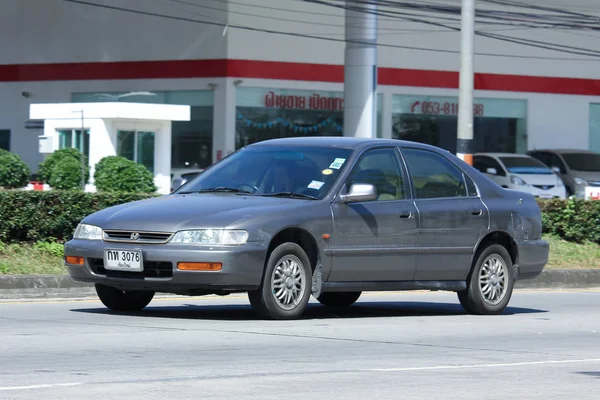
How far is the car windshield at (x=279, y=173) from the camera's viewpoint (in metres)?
11.4

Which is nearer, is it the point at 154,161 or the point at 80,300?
the point at 80,300

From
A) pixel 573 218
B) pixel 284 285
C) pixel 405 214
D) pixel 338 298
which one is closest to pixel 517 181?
pixel 573 218

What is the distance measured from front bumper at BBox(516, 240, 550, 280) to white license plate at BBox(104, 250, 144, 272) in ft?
13.6

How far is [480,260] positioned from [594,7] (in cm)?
3466

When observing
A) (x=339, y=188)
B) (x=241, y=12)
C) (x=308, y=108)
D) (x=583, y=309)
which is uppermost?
(x=241, y=12)

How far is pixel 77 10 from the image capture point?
42.3m

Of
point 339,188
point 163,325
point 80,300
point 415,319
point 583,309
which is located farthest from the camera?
point 583,309

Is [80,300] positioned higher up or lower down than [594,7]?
lower down

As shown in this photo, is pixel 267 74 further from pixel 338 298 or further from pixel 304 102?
pixel 338 298

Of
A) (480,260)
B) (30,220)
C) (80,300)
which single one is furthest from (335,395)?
(30,220)

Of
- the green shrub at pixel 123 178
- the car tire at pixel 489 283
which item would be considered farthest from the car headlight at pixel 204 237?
the green shrub at pixel 123 178

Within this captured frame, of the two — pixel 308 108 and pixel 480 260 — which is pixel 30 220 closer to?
pixel 480 260

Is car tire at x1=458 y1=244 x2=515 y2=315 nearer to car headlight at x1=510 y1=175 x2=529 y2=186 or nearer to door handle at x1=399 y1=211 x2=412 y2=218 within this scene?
door handle at x1=399 y1=211 x2=412 y2=218

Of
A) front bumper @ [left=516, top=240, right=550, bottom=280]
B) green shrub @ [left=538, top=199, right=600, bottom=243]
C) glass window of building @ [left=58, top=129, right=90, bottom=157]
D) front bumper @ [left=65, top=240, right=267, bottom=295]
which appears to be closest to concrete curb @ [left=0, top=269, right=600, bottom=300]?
front bumper @ [left=65, top=240, right=267, bottom=295]
